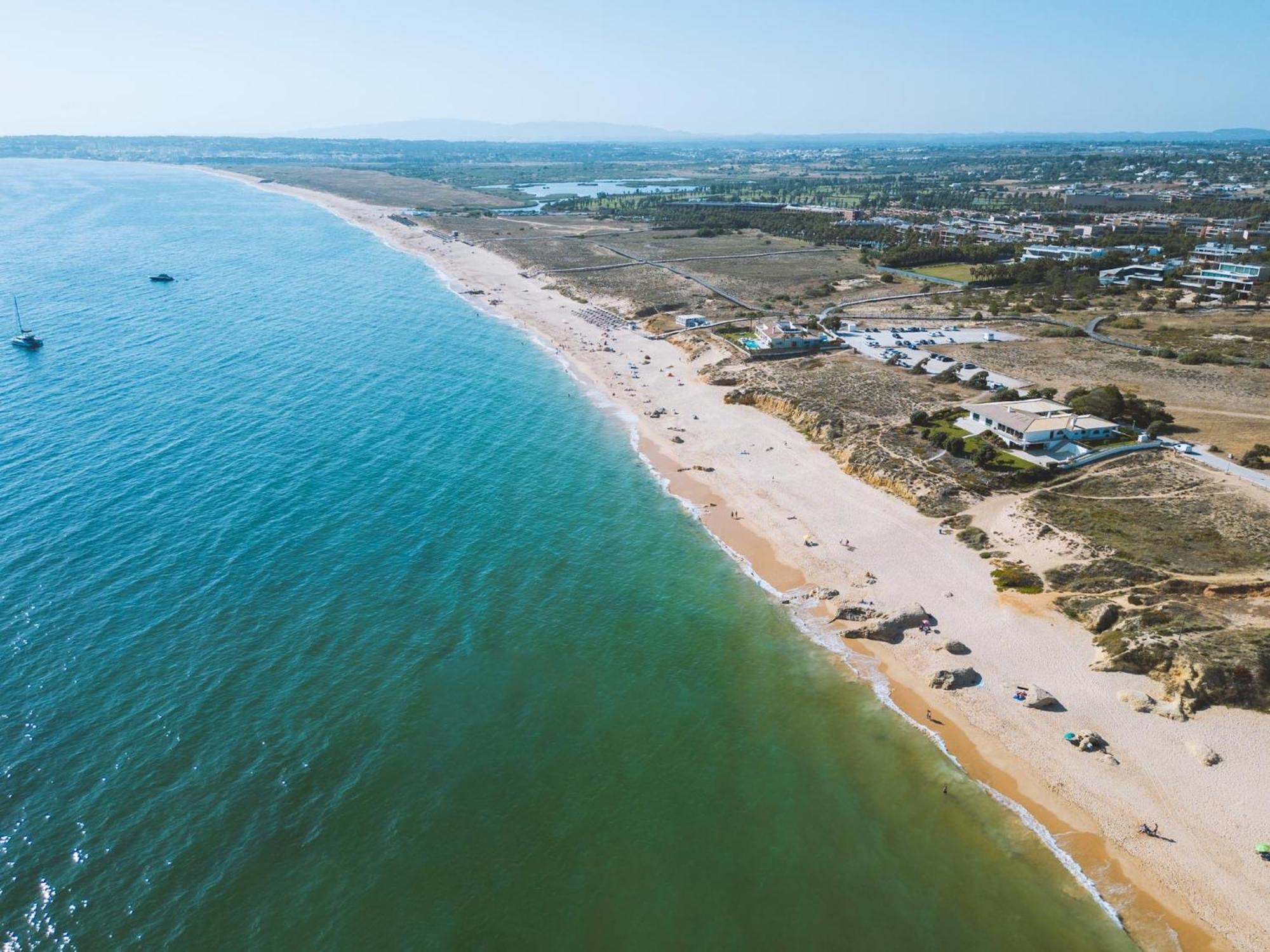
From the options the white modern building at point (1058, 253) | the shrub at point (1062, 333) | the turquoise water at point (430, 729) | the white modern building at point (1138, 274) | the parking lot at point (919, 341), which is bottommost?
the turquoise water at point (430, 729)

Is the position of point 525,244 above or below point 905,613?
above

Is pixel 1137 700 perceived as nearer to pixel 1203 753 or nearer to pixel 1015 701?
pixel 1203 753

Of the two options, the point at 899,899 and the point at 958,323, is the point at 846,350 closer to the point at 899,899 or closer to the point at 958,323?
the point at 958,323

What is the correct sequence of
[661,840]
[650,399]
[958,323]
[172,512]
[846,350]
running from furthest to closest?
[958,323], [846,350], [650,399], [172,512], [661,840]

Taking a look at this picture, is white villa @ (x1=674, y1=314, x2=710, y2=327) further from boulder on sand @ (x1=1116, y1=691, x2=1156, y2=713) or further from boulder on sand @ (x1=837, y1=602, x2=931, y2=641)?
boulder on sand @ (x1=1116, y1=691, x2=1156, y2=713)

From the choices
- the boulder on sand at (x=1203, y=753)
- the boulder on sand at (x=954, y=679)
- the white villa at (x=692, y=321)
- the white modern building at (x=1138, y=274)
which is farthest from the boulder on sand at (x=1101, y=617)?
the white modern building at (x=1138, y=274)

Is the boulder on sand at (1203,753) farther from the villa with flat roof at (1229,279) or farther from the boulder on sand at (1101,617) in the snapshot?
the villa with flat roof at (1229,279)

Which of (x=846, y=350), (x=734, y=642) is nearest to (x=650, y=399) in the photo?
(x=846, y=350)

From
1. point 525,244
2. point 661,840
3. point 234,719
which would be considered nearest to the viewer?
point 661,840
